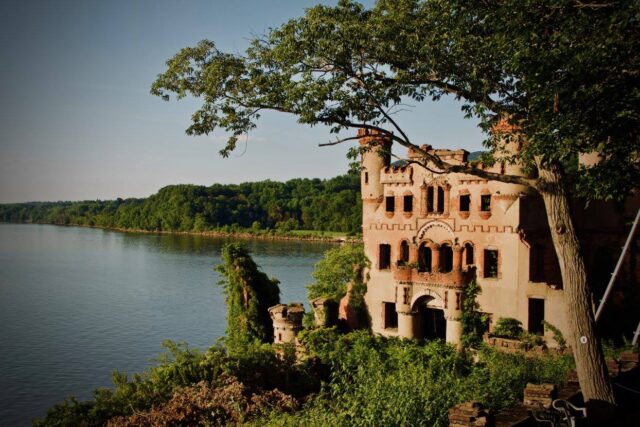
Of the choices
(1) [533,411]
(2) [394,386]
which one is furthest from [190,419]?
(1) [533,411]

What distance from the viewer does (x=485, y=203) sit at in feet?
92.9

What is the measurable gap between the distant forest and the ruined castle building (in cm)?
9273

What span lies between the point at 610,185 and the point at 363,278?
20.9 meters

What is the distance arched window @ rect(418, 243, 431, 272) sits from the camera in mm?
29800

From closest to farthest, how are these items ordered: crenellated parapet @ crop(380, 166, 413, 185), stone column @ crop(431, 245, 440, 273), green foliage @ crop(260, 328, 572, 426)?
green foliage @ crop(260, 328, 572, 426), stone column @ crop(431, 245, 440, 273), crenellated parapet @ crop(380, 166, 413, 185)

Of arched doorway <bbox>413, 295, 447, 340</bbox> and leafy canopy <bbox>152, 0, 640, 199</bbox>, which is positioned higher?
leafy canopy <bbox>152, 0, 640, 199</bbox>

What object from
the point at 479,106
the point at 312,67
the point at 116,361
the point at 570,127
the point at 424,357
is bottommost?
the point at 116,361

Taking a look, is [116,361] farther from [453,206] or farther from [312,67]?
[312,67]

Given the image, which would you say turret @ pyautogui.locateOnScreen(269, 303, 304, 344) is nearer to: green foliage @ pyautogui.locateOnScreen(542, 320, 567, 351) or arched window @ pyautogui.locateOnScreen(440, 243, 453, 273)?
arched window @ pyautogui.locateOnScreen(440, 243, 453, 273)

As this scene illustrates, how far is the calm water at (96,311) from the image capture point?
37.2 meters

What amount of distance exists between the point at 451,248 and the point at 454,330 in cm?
423

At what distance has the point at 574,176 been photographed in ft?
44.7

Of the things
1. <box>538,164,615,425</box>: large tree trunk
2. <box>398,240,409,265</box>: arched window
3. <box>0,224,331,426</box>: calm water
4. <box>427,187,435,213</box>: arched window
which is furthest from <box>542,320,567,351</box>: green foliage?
<box>0,224,331,426</box>: calm water

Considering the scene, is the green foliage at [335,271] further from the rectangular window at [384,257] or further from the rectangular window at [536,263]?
the rectangular window at [536,263]
